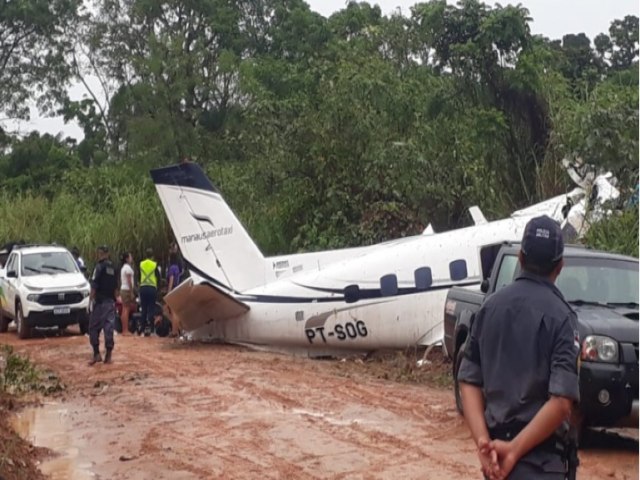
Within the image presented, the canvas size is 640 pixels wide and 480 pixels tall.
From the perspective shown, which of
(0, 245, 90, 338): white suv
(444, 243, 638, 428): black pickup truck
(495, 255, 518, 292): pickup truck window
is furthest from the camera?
(0, 245, 90, 338): white suv

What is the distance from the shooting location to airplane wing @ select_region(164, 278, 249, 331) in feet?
59.3

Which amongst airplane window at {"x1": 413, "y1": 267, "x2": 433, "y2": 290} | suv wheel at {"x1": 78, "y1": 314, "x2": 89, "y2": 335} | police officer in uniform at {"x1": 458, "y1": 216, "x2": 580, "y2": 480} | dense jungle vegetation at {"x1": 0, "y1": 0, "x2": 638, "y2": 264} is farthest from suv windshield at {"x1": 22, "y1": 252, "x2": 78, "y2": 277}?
police officer in uniform at {"x1": 458, "y1": 216, "x2": 580, "y2": 480}

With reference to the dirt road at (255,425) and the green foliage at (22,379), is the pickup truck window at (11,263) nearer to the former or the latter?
the dirt road at (255,425)

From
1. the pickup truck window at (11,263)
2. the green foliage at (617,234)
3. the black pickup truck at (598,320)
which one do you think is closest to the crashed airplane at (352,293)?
the green foliage at (617,234)

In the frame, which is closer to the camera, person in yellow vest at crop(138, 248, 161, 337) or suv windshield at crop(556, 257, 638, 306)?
suv windshield at crop(556, 257, 638, 306)

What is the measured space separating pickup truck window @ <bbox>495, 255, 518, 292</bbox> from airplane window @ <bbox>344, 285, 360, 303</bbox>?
6.18 m

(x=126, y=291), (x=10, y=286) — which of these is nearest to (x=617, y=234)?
(x=126, y=291)

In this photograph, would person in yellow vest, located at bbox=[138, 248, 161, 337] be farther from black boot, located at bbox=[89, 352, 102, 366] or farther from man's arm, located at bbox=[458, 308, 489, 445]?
man's arm, located at bbox=[458, 308, 489, 445]

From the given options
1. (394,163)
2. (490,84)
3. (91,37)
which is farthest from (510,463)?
(91,37)

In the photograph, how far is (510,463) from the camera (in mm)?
4496

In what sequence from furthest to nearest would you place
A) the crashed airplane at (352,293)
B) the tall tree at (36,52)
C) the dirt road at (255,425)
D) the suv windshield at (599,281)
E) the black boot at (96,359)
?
1. the tall tree at (36,52)
2. the black boot at (96,359)
3. the crashed airplane at (352,293)
4. the suv windshield at (599,281)
5. the dirt road at (255,425)

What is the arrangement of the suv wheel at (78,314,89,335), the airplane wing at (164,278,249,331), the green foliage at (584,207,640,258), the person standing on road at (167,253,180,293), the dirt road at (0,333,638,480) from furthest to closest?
the person standing on road at (167,253,180,293)
the suv wheel at (78,314,89,335)
the airplane wing at (164,278,249,331)
the green foliage at (584,207,640,258)
the dirt road at (0,333,638,480)

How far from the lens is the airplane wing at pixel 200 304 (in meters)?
18.1

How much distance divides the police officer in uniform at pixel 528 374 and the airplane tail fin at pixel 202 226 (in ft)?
50.8
